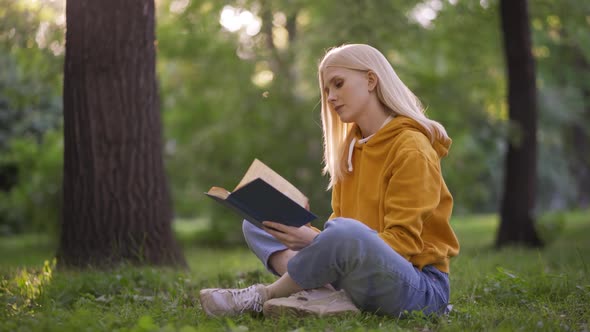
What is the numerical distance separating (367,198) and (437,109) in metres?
8.49

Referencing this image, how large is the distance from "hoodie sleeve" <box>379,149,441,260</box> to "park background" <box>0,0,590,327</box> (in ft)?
19.1

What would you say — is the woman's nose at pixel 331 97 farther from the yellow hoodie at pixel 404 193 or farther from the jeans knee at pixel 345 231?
the jeans knee at pixel 345 231

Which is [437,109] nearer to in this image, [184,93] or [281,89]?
[281,89]

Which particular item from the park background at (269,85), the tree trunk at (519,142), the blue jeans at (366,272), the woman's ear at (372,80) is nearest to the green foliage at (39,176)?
the park background at (269,85)

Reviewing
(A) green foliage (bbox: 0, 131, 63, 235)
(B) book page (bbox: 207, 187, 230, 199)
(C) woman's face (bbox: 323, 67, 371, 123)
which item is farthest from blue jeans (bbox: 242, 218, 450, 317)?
(A) green foliage (bbox: 0, 131, 63, 235)

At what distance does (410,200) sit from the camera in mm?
3002

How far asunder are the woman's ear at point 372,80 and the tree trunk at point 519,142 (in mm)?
6365

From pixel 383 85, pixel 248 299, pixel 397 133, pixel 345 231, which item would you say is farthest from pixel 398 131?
pixel 248 299

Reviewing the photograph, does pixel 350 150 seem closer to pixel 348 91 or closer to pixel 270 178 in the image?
pixel 348 91

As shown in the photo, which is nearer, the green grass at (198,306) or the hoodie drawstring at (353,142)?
the green grass at (198,306)

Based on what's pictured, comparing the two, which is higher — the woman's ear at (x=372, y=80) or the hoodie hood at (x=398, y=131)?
the woman's ear at (x=372, y=80)

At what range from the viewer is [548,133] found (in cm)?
2216

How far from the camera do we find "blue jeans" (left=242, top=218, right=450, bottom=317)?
9.43 feet

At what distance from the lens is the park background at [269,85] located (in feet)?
32.0
